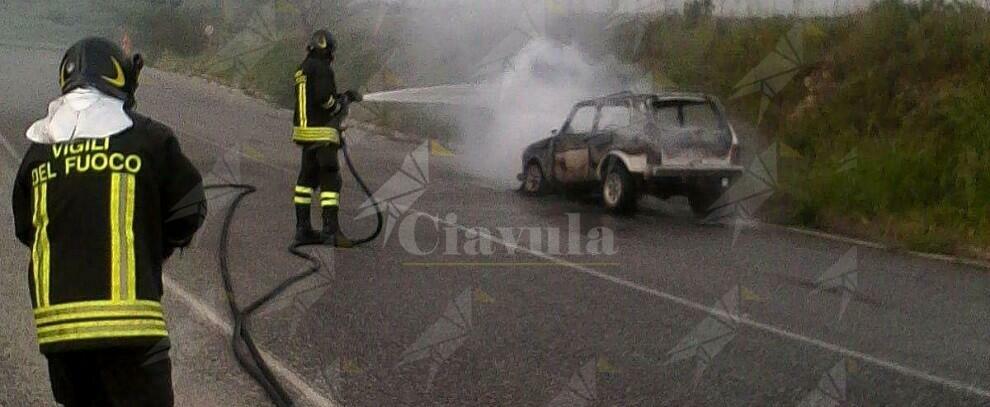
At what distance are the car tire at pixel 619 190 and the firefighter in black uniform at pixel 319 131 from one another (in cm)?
393

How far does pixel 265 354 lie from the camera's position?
600 cm

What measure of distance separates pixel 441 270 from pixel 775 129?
8.77 m

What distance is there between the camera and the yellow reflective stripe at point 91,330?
3051 mm

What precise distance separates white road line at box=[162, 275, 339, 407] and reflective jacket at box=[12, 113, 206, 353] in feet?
6.83

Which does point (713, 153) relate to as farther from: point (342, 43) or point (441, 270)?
point (342, 43)

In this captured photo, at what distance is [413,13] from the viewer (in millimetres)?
31188

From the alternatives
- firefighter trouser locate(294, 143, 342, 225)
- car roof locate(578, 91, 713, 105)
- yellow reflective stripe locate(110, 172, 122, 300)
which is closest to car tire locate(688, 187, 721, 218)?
car roof locate(578, 91, 713, 105)

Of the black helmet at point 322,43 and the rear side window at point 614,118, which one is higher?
the black helmet at point 322,43

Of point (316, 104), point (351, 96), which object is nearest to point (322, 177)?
A: point (316, 104)

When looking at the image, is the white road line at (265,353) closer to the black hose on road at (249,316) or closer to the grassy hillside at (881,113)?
the black hose on road at (249,316)

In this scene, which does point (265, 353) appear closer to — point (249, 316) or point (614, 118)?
point (249, 316)

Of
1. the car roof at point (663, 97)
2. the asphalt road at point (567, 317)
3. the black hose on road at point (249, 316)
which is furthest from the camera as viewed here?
the car roof at point (663, 97)

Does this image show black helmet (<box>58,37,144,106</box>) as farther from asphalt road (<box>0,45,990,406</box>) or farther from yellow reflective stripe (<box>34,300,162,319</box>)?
asphalt road (<box>0,45,990,406</box>)

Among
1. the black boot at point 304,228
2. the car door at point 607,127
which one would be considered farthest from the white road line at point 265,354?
the car door at point 607,127
